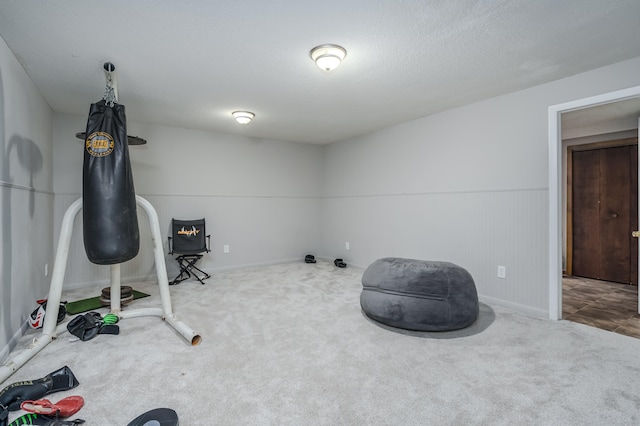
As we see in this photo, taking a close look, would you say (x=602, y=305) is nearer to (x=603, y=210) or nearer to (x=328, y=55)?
(x=603, y=210)

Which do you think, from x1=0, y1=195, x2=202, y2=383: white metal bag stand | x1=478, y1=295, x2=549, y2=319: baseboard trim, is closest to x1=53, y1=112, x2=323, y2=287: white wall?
x1=0, y1=195, x2=202, y2=383: white metal bag stand

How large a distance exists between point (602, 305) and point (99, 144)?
5.04m

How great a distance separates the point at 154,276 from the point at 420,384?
4.00m

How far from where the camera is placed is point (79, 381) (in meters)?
1.89

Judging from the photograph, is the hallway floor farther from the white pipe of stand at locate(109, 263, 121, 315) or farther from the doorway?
the white pipe of stand at locate(109, 263, 121, 315)

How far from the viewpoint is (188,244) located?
176 inches

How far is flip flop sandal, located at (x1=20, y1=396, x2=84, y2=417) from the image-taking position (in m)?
1.52

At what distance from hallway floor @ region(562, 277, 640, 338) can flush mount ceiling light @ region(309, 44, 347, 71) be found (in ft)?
10.3

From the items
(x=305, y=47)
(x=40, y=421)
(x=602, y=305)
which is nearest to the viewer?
(x=40, y=421)

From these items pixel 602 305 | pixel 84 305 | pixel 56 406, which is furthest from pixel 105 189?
pixel 602 305

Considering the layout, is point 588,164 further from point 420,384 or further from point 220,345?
point 220,345

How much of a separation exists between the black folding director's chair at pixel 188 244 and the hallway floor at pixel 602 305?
14.4 ft

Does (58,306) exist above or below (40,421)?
above

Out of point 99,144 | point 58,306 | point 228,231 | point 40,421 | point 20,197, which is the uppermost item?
point 99,144
